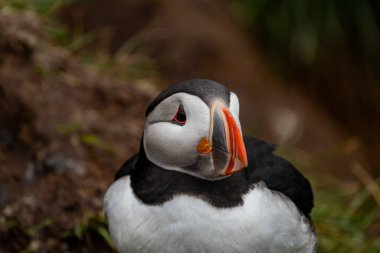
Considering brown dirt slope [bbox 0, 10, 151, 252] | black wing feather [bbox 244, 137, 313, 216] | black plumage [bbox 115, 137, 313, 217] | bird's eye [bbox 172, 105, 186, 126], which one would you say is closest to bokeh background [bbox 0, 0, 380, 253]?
brown dirt slope [bbox 0, 10, 151, 252]

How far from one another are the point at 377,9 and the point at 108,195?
3.98m

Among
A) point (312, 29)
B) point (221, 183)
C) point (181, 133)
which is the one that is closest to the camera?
point (181, 133)

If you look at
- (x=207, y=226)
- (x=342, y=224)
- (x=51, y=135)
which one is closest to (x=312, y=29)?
(x=342, y=224)

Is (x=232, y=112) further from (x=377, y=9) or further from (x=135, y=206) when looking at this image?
(x=377, y=9)

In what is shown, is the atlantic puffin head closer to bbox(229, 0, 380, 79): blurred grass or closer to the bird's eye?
the bird's eye

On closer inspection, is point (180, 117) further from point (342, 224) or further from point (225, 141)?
point (342, 224)

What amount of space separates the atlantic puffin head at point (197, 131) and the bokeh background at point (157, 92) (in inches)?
44.5

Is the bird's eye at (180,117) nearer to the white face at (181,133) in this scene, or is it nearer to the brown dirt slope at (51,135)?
the white face at (181,133)

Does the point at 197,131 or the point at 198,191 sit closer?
the point at 197,131

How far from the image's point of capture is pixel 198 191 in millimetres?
2754

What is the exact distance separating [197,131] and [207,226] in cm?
34

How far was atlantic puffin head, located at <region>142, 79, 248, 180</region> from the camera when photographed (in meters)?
2.57

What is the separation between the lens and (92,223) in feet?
12.5

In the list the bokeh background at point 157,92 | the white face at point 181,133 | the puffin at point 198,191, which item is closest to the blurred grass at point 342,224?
the bokeh background at point 157,92
